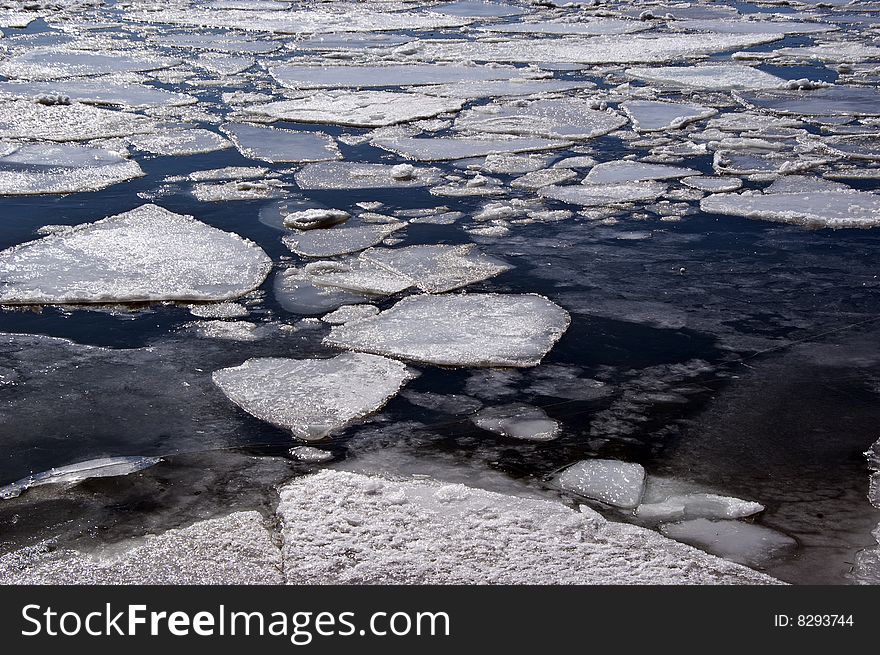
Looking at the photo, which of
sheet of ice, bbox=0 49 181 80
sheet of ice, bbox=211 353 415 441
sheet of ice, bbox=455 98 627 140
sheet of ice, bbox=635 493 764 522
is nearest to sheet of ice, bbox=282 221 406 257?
sheet of ice, bbox=211 353 415 441

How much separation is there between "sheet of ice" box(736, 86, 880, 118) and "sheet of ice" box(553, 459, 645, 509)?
13.4 ft

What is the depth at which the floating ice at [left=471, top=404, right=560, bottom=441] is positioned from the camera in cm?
226

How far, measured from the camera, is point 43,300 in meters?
3.01

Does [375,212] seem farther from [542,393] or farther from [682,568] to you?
[682,568]

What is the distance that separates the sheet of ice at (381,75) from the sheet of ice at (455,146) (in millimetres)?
1685

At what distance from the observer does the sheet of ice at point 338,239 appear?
3.47 meters

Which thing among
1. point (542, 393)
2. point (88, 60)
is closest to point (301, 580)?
point (542, 393)

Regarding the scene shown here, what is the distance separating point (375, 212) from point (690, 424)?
6.37 feet

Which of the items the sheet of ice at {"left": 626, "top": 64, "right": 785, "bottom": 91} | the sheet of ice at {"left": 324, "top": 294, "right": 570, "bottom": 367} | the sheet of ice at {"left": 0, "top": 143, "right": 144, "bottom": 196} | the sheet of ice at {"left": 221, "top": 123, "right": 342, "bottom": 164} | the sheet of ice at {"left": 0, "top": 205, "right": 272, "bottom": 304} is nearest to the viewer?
the sheet of ice at {"left": 324, "top": 294, "right": 570, "bottom": 367}

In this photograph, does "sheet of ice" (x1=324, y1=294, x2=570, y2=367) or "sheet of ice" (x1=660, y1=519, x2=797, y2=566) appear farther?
"sheet of ice" (x1=324, y1=294, x2=570, y2=367)

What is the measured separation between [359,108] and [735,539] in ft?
14.3

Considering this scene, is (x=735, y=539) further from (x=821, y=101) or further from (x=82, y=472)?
(x=821, y=101)

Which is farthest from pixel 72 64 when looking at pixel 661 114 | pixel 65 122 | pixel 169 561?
pixel 169 561

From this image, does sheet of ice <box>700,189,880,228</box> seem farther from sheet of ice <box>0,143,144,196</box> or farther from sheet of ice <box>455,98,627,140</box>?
sheet of ice <box>0,143,144,196</box>
